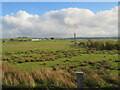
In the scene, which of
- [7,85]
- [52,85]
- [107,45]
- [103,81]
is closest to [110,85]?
[103,81]

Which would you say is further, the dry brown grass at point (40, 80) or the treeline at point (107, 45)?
the treeline at point (107, 45)

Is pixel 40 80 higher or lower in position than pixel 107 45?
lower

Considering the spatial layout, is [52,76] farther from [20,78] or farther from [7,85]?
[7,85]

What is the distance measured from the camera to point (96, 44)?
1144 inches

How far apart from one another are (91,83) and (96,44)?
24424 millimetres

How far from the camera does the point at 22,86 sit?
555 cm

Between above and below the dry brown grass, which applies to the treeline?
above

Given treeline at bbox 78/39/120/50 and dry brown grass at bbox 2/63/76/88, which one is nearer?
dry brown grass at bbox 2/63/76/88

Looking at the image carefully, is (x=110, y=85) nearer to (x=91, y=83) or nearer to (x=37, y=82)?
(x=91, y=83)

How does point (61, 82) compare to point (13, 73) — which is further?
point (13, 73)

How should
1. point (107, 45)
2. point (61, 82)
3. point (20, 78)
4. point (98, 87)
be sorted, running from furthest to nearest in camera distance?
1. point (107, 45)
2. point (20, 78)
3. point (61, 82)
4. point (98, 87)

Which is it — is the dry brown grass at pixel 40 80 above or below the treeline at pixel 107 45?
below

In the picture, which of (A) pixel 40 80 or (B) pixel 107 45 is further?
(B) pixel 107 45

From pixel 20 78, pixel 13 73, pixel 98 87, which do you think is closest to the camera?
→ pixel 98 87
